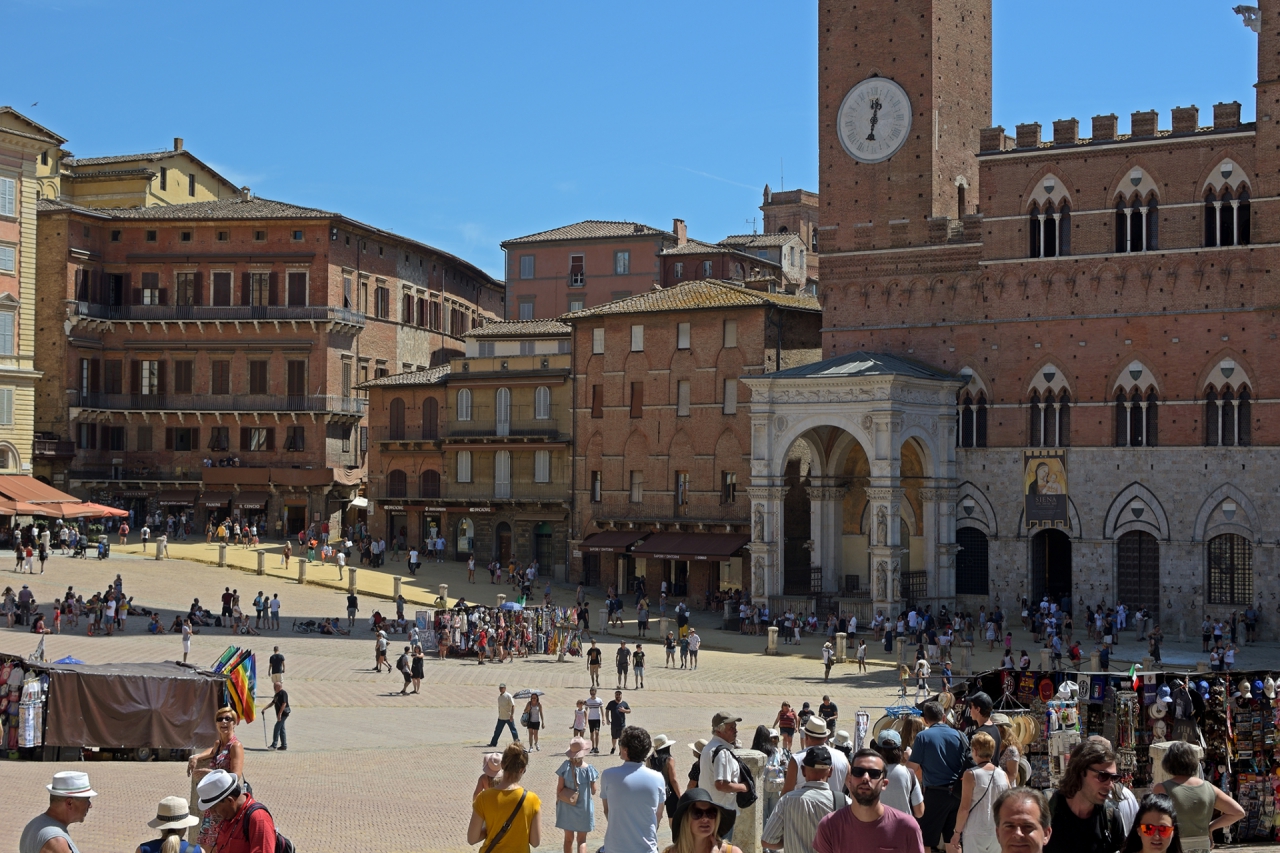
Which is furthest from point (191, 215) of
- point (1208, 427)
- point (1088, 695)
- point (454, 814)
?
point (1088, 695)

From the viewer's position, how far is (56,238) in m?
63.4

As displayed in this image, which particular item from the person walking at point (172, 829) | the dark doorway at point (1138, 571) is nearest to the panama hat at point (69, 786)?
the person walking at point (172, 829)

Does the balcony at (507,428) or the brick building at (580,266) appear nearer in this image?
the balcony at (507,428)

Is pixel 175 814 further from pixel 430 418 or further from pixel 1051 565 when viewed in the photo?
pixel 430 418

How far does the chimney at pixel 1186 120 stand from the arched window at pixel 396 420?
33101 mm

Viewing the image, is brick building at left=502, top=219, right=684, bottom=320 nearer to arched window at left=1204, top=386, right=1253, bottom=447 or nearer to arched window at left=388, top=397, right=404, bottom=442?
arched window at left=388, top=397, right=404, bottom=442

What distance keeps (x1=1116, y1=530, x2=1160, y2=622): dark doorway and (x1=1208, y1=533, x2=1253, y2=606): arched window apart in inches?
62.9

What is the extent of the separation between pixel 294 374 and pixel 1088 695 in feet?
169

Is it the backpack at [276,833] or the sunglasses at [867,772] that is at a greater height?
the sunglasses at [867,772]

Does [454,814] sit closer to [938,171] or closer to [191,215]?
[938,171]

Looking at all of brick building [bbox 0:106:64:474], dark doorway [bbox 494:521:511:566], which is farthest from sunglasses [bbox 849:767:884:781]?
dark doorway [bbox 494:521:511:566]

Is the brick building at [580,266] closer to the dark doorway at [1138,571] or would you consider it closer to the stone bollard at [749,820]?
the dark doorway at [1138,571]

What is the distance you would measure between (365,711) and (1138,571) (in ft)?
85.2

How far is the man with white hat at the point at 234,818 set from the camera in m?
9.12
